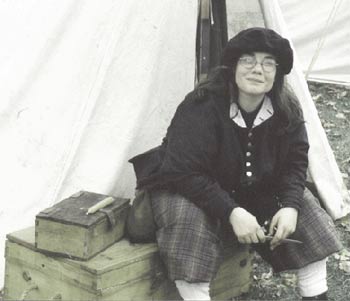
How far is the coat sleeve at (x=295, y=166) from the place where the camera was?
338 cm

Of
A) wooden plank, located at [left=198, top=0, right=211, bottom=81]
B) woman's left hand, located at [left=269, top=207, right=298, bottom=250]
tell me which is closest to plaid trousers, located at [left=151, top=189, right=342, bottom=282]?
woman's left hand, located at [left=269, top=207, right=298, bottom=250]

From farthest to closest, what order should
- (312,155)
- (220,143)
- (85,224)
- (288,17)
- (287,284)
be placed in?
1. (288,17)
2. (312,155)
3. (287,284)
4. (220,143)
5. (85,224)

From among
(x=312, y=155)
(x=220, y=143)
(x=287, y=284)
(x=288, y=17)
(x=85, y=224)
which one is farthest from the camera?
(x=288, y=17)

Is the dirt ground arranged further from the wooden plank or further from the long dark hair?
the wooden plank

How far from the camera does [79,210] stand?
10.6 ft

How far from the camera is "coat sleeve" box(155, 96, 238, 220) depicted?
10.4ft

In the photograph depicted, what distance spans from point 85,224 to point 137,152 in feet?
3.43

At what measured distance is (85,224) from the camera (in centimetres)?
306

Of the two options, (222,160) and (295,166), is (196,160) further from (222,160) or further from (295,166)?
(295,166)

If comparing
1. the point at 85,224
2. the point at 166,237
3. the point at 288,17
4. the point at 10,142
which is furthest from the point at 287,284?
the point at 288,17

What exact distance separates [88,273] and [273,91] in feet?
4.06

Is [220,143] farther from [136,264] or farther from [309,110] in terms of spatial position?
[309,110]

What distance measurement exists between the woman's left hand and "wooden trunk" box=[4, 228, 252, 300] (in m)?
0.35

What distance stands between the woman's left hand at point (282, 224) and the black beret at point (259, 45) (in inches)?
27.5
